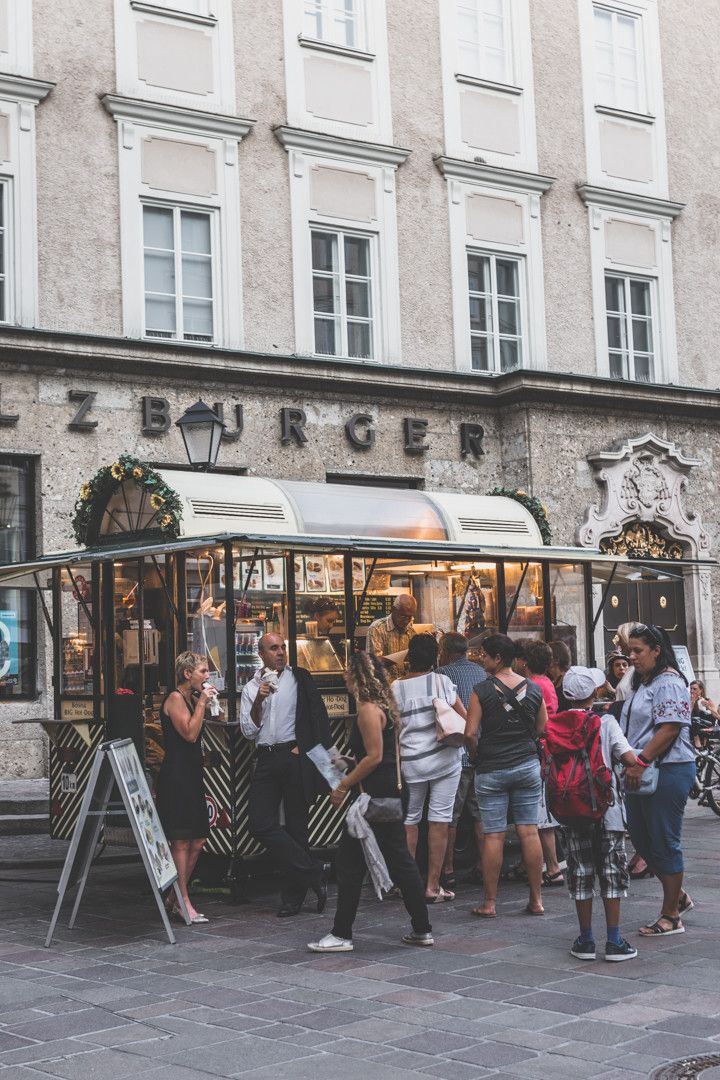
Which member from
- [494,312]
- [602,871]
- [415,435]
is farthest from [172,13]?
[602,871]

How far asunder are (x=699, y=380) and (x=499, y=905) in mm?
14158

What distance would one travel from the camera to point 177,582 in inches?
457

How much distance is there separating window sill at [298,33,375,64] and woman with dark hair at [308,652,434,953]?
1276 centimetres

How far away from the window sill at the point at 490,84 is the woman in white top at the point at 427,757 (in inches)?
506

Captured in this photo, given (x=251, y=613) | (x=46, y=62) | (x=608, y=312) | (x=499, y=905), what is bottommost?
(x=499, y=905)

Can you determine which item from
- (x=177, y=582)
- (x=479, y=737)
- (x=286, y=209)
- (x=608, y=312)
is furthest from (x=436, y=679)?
(x=608, y=312)

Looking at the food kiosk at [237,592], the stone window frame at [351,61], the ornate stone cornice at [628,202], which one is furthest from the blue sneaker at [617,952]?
the ornate stone cornice at [628,202]

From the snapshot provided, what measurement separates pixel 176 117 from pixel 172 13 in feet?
4.55

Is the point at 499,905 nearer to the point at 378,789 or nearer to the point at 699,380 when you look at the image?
the point at 378,789

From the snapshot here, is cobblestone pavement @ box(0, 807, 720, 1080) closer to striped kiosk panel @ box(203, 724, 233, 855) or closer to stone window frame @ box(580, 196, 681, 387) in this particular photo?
striped kiosk panel @ box(203, 724, 233, 855)

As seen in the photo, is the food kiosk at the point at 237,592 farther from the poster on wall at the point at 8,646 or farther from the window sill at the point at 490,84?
the window sill at the point at 490,84

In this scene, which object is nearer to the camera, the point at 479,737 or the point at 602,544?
the point at 479,737

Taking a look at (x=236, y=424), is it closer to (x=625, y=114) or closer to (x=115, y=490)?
(x=115, y=490)

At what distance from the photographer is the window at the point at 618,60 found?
2194cm
